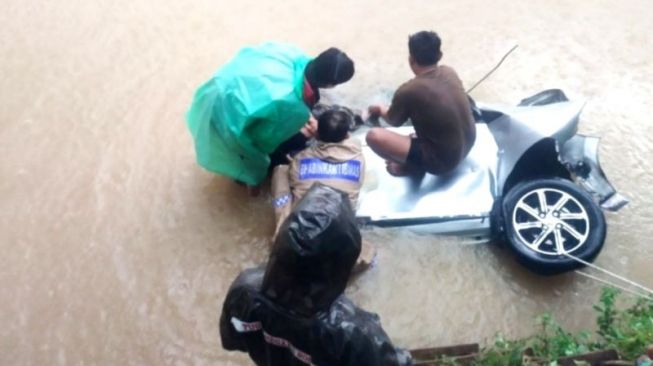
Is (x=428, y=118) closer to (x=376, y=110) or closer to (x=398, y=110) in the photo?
(x=398, y=110)

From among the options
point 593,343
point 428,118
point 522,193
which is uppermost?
point 428,118

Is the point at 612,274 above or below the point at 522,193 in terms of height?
below

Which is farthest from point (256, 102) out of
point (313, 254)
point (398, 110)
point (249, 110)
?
point (313, 254)

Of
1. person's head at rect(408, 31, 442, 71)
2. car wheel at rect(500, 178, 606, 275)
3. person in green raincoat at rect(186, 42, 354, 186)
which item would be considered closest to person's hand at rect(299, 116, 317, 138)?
person in green raincoat at rect(186, 42, 354, 186)

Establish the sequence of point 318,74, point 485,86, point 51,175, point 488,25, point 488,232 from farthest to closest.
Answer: point 488,25 → point 485,86 → point 51,175 → point 488,232 → point 318,74

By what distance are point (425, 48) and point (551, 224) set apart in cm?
112

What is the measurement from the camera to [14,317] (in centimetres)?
394

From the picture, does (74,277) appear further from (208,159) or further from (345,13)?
(345,13)

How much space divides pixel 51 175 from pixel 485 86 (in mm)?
2821

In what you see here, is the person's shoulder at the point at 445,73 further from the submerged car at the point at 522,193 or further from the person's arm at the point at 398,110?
the submerged car at the point at 522,193

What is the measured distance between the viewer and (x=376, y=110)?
4363 millimetres

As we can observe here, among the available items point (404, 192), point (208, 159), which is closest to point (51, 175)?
point (208, 159)

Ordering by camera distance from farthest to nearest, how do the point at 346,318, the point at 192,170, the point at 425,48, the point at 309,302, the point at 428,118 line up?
the point at 192,170 → the point at 428,118 → the point at 425,48 → the point at 346,318 → the point at 309,302

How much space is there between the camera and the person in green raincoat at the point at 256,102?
3.79 m
